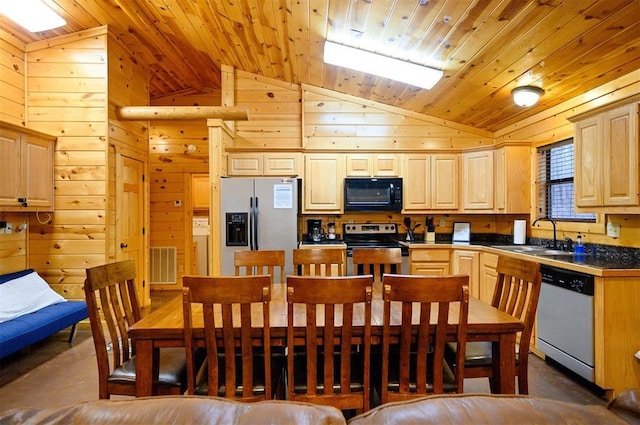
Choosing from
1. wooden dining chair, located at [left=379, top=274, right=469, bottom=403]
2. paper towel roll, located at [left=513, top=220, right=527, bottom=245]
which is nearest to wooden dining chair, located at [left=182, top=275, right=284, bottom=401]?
wooden dining chair, located at [left=379, top=274, right=469, bottom=403]

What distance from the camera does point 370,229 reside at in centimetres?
443

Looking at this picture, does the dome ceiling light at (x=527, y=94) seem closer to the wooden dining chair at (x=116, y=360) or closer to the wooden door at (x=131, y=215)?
the wooden dining chair at (x=116, y=360)

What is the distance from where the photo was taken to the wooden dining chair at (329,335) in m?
1.36

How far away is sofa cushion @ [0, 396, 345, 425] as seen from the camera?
0.68m

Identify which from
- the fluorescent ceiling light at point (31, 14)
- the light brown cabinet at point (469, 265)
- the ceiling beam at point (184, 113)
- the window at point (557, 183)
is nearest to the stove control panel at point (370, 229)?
the light brown cabinet at point (469, 265)

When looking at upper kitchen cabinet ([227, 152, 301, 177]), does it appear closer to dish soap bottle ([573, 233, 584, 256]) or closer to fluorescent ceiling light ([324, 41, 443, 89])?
fluorescent ceiling light ([324, 41, 443, 89])

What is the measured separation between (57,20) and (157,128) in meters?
2.27

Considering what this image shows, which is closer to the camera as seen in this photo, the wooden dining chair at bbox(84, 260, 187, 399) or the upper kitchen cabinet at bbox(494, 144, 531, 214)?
the wooden dining chair at bbox(84, 260, 187, 399)

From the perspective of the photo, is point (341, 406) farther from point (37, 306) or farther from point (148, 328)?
point (37, 306)

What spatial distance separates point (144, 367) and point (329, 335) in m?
0.84

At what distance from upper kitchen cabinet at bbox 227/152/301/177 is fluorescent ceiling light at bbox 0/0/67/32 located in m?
2.11

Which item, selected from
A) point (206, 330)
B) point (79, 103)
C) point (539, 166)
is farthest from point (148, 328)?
point (539, 166)

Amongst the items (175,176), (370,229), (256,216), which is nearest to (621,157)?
(370,229)

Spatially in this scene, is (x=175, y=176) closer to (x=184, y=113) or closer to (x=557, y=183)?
(x=184, y=113)
